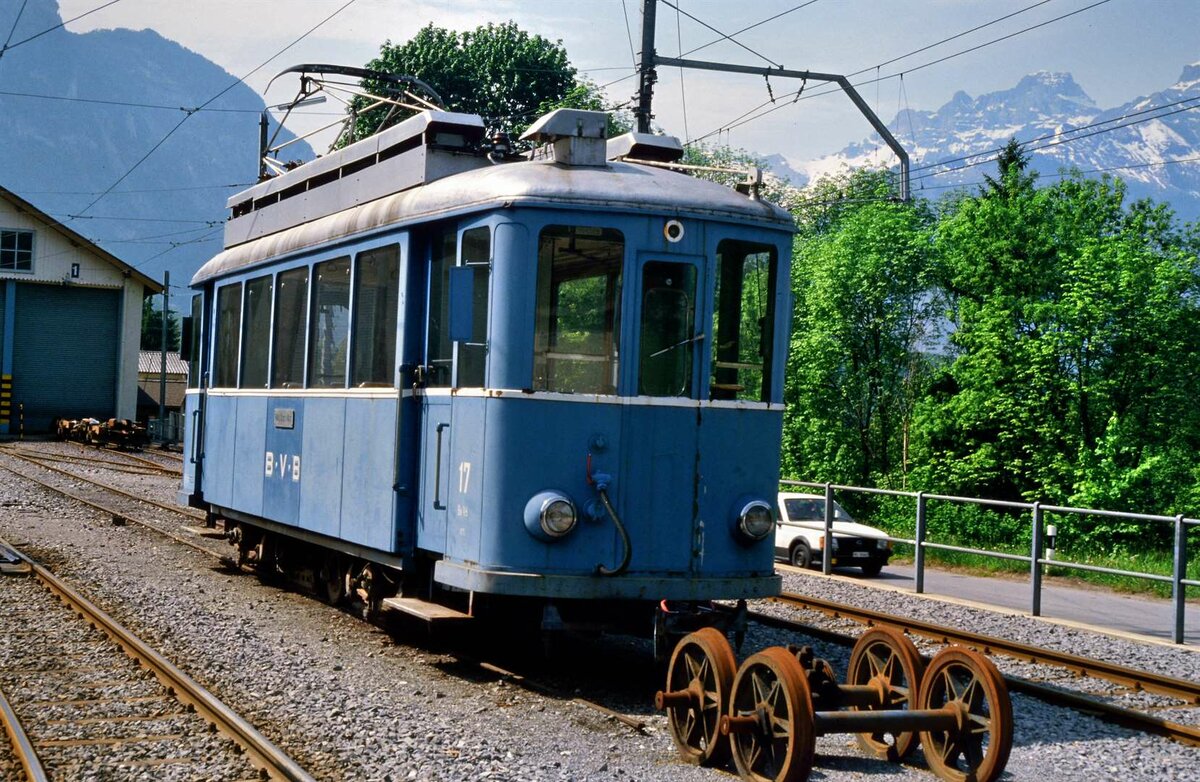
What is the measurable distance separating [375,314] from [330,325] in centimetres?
82

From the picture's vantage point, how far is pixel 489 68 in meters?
49.2

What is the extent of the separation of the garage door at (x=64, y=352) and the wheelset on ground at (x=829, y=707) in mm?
45077

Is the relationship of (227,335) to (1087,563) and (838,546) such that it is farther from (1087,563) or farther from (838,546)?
(1087,563)

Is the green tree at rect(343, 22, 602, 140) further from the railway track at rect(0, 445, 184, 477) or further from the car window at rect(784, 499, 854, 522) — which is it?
the car window at rect(784, 499, 854, 522)

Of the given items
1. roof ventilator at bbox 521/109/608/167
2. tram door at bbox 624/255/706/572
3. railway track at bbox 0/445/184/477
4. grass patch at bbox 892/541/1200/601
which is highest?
roof ventilator at bbox 521/109/608/167

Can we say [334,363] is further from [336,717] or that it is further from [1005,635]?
[1005,635]

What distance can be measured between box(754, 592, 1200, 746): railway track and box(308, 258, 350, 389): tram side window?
4.15m

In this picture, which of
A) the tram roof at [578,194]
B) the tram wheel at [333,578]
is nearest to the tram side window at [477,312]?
the tram roof at [578,194]

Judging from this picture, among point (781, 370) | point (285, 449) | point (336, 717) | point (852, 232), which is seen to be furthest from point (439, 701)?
point (852, 232)

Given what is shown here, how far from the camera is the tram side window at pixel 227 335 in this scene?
1265 cm

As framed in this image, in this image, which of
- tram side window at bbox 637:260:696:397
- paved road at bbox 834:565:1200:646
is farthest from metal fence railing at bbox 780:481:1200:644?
tram side window at bbox 637:260:696:397

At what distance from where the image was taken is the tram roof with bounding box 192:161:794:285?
8211mm

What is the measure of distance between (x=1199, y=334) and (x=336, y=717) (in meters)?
22.2

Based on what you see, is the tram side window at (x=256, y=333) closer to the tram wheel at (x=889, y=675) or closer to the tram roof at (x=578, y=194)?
Result: the tram roof at (x=578, y=194)
